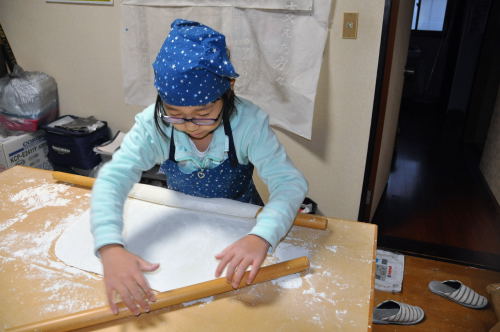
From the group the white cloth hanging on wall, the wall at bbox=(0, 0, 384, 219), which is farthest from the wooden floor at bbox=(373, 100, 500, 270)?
the white cloth hanging on wall

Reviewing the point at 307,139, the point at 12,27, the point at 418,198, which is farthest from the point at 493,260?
the point at 12,27

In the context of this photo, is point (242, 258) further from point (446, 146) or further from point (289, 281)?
point (446, 146)

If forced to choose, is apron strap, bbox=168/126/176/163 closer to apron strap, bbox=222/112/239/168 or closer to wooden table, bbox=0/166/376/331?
apron strap, bbox=222/112/239/168

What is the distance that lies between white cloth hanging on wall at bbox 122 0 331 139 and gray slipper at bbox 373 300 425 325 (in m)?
0.80

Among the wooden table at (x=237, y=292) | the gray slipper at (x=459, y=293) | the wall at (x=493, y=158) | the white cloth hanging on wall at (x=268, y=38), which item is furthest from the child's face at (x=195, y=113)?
the wall at (x=493, y=158)

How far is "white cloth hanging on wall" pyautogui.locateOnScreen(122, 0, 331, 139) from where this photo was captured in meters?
1.63

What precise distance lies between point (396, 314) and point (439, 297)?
329 mm

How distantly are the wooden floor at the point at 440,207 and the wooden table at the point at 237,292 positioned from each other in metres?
1.31

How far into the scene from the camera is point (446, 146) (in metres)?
3.31

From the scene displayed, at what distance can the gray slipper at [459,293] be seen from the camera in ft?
5.22

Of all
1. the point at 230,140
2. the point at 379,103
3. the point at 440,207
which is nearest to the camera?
the point at 230,140

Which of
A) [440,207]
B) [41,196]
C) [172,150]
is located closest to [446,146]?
[440,207]

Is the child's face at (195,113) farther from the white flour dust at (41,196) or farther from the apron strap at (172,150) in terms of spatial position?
the white flour dust at (41,196)

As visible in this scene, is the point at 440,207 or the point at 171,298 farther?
the point at 440,207
